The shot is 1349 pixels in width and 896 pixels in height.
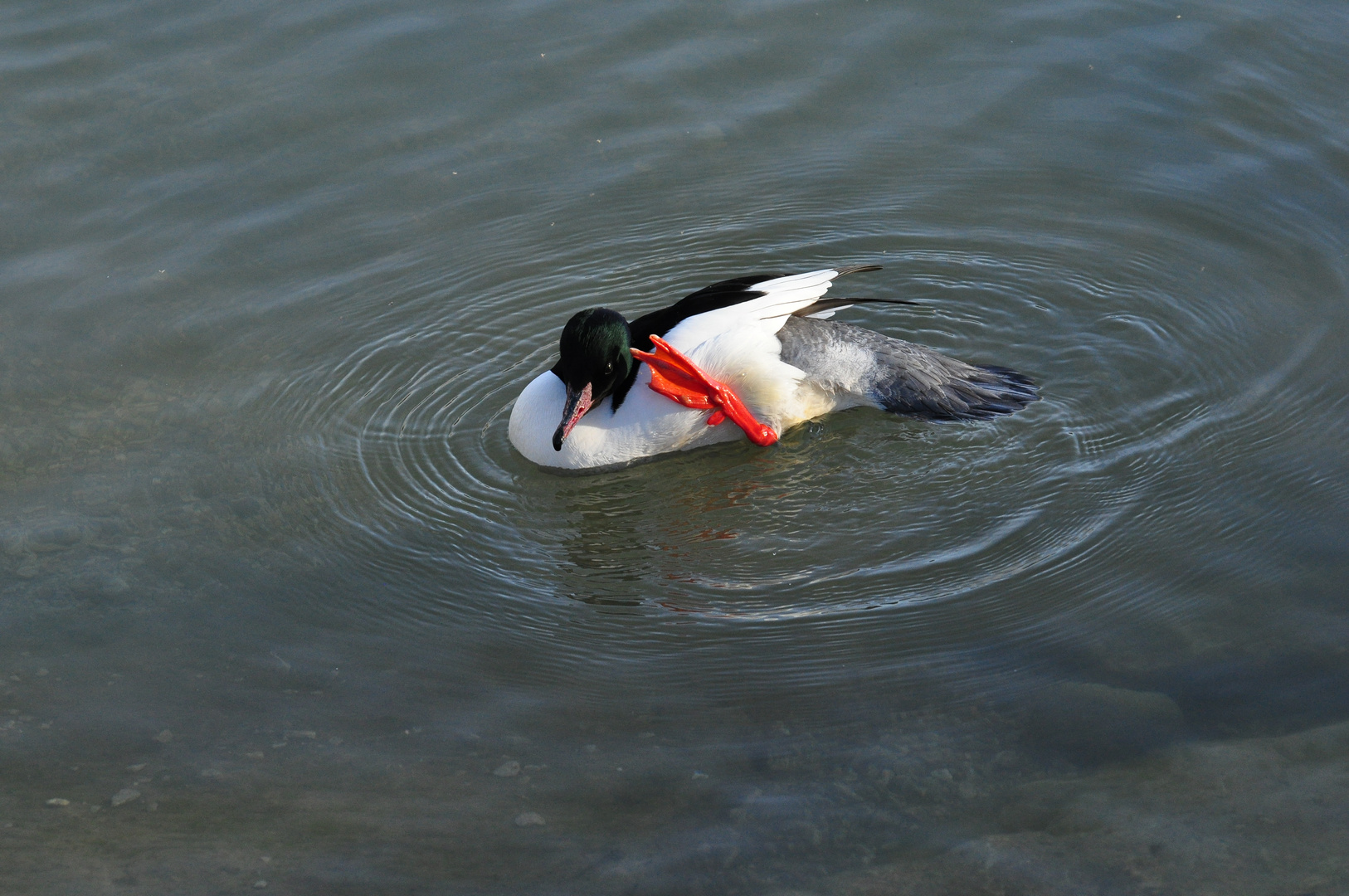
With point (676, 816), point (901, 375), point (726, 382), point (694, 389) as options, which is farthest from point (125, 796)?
point (901, 375)

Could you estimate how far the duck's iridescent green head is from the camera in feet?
18.3

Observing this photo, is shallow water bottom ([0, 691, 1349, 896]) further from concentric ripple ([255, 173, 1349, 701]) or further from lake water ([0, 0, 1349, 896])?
concentric ripple ([255, 173, 1349, 701])

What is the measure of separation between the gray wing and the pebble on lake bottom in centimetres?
320

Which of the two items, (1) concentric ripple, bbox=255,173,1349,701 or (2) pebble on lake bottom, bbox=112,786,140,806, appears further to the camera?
(1) concentric ripple, bbox=255,173,1349,701

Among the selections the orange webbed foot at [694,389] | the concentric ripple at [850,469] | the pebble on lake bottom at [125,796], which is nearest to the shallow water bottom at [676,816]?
the pebble on lake bottom at [125,796]

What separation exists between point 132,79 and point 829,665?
20.6 feet

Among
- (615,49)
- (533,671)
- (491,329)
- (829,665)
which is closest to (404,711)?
(533,671)

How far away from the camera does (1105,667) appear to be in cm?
430

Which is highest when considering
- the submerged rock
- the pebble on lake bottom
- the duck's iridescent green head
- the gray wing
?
the duck's iridescent green head

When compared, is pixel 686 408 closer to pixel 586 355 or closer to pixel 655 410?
pixel 655 410

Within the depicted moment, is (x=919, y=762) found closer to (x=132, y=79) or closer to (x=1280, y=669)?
(x=1280, y=669)

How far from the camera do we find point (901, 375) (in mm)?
5855

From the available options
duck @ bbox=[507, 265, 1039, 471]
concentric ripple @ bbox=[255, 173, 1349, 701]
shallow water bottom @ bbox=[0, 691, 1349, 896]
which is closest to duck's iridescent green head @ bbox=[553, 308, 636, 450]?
duck @ bbox=[507, 265, 1039, 471]

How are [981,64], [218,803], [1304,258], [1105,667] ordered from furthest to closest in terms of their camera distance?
[981,64]
[1304,258]
[1105,667]
[218,803]
